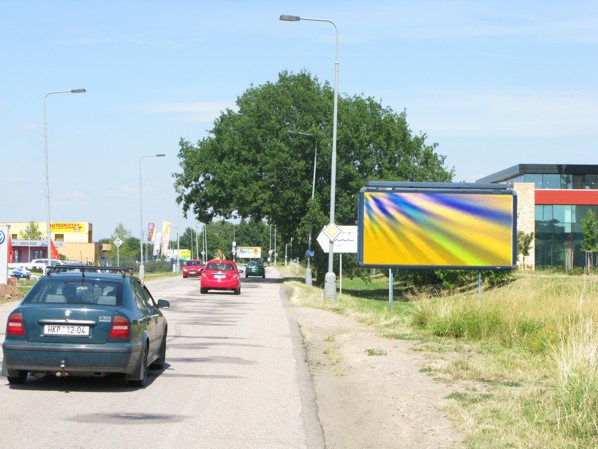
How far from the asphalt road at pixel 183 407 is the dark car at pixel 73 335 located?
0.32 m

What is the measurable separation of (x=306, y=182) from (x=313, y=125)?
4104mm

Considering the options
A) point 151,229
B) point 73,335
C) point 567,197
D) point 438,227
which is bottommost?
point 73,335

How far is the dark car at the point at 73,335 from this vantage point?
10.2 m

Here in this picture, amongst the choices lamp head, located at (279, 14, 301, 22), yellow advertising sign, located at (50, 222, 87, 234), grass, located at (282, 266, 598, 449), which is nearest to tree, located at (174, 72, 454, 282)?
lamp head, located at (279, 14, 301, 22)

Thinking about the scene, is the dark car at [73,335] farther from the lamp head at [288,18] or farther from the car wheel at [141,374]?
the lamp head at [288,18]

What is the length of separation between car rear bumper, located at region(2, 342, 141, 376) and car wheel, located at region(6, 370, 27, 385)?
0.98ft

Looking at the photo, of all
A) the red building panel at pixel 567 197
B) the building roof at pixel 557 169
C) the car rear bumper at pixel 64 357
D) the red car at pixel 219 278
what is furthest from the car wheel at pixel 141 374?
the building roof at pixel 557 169

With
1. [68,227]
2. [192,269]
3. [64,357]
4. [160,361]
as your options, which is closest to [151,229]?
[192,269]

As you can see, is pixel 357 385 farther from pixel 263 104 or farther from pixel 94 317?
pixel 263 104

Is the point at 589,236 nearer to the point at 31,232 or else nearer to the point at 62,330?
the point at 62,330

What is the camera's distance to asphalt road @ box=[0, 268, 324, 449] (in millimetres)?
7828

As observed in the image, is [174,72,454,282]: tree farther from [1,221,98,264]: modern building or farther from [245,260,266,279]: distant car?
[1,221,98,264]: modern building

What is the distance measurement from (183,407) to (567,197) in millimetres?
70858

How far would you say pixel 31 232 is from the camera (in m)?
123
